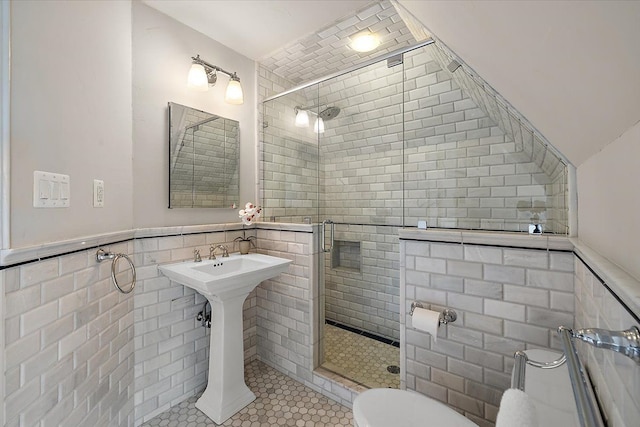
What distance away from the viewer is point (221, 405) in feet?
5.81

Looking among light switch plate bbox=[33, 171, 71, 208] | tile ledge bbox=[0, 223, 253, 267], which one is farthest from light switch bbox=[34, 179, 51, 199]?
tile ledge bbox=[0, 223, 253, 267]

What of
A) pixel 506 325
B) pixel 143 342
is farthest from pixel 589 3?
pixel 143 342

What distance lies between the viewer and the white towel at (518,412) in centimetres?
50

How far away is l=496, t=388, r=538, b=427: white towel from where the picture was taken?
0.50m

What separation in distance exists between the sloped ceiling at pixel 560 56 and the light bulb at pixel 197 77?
5.01ft

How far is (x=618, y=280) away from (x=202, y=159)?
7.42 ft

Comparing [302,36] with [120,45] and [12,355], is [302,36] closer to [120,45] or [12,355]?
[120,45]

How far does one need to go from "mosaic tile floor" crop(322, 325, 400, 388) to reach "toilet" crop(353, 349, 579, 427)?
0.78m

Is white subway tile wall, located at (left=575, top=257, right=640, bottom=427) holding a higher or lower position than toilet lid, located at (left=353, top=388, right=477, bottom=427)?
higher

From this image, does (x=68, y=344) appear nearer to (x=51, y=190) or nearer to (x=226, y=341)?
(x=51, y=190)

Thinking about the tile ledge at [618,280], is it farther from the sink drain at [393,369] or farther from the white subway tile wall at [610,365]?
the sink drain at [393,369]

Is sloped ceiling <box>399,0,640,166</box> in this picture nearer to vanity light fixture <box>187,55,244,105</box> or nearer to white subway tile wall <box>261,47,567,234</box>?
white subway tile wall <box>261,47,567,234</box>

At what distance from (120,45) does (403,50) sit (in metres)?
1.74

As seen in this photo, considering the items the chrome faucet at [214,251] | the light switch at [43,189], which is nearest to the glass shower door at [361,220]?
the chrome faucet at [214,251]
